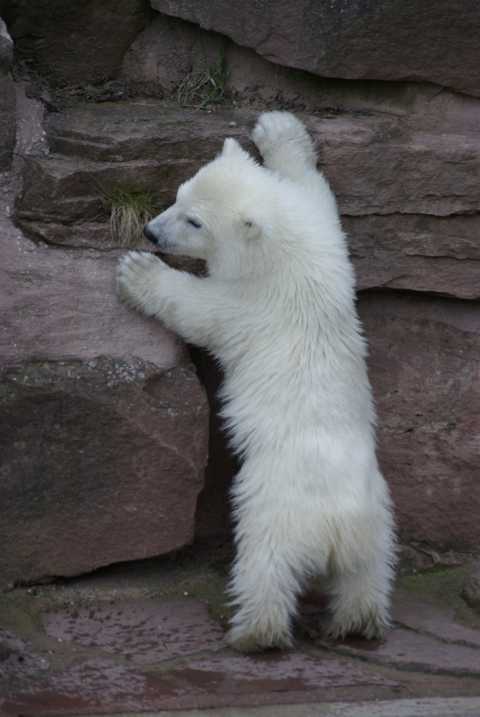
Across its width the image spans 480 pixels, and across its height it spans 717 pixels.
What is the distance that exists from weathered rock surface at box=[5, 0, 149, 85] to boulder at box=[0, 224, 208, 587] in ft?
2.99

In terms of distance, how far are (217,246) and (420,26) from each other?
1.10 meters

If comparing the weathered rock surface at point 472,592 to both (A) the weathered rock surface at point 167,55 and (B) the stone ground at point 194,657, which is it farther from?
(A) the weathered rock surface at point 167,55

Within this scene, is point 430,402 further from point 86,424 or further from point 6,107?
point 6,107

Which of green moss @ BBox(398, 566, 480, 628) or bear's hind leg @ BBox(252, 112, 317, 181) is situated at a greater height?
bear's hind leg @ BBox(252, 112, 317, 181)

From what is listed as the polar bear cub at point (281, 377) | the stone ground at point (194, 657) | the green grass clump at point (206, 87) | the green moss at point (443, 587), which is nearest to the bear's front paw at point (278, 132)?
the polar bear cub at point (281, 377)

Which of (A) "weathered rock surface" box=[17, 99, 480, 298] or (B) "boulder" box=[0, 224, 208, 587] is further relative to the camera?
(A) "weathered rock surface" box=[17, 99, 480, 298]

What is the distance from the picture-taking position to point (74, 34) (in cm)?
487

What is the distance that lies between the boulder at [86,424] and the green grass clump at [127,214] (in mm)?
111

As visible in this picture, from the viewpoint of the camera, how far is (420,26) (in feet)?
14.8

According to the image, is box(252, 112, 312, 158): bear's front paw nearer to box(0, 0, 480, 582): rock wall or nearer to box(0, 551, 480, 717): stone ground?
box(0, 0, 480, 582): rock wall

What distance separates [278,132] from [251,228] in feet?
1.78

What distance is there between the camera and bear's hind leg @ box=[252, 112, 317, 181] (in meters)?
4.50

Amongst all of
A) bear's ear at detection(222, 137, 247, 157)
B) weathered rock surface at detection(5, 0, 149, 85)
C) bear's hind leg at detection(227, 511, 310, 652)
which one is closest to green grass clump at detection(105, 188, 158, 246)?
bear's ear at detection(222, 137, 247, 157)

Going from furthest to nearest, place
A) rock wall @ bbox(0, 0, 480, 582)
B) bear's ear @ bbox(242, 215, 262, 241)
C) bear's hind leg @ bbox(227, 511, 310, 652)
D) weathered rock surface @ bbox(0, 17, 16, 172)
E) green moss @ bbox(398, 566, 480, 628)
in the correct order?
green moss @ bbox(398, 566, 480, 628)
weathered rock surface @ bbox(0, 17, 16, 172)
rock wall @ bbox(0, 0, 480, 582)
bear's ear @ bbox(242, 215, 262, 241)
bear's hind leg @ bbox(227, 511, 310, 652)
